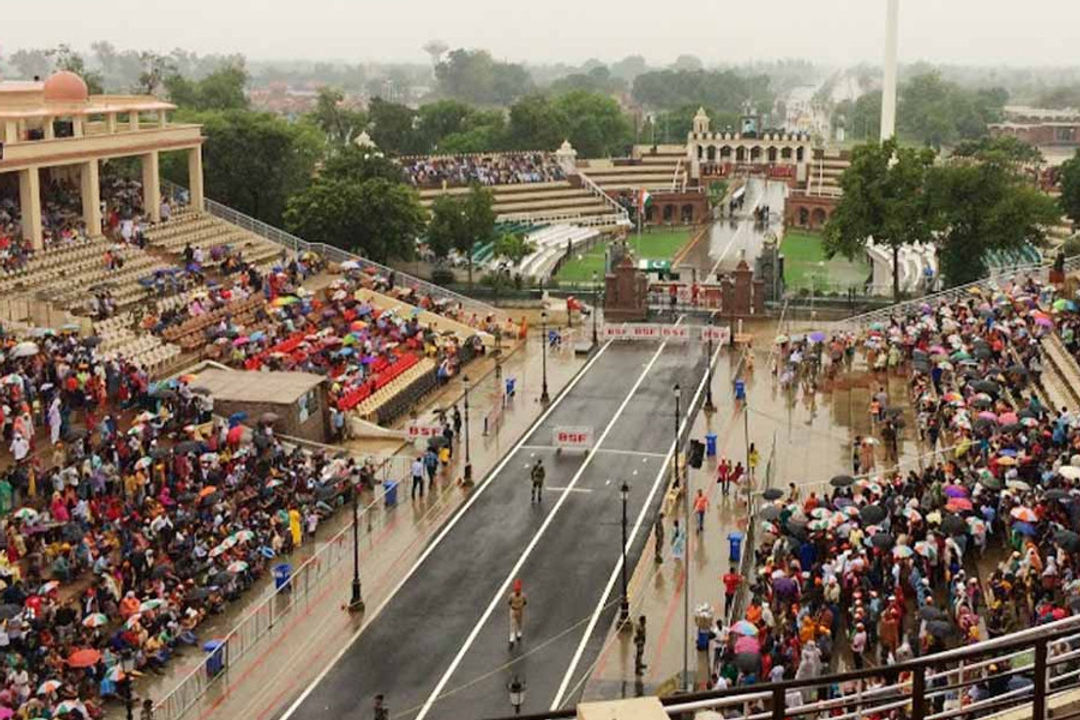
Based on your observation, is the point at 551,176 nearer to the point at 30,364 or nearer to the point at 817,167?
the point at 817,167

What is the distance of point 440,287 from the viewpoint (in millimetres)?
70438

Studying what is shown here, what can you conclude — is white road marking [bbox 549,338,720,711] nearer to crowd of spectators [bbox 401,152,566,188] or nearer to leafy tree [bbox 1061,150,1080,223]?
leafy tree [bbox 1061,150,1080,223]

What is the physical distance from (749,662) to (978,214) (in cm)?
4740

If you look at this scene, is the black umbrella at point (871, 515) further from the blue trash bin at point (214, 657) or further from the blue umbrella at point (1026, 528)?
the blue trash bin at point (214, 657)

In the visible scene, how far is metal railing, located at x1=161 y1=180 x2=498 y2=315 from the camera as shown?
66562 millimetres

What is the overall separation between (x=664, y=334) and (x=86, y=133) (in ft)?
85.5

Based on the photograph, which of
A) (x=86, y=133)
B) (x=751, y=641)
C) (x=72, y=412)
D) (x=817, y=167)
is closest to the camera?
(x=751, y=641)

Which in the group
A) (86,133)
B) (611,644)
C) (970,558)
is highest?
(86,133)

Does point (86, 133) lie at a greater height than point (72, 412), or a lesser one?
greater

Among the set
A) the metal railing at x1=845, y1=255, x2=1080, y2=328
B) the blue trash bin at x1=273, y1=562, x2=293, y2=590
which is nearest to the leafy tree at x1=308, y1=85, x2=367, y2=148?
the metal railing at x1=845, y1=255, x2=1080, y2=328

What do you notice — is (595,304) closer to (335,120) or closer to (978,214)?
(978,214)

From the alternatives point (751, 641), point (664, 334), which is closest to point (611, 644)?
point (751, 641)

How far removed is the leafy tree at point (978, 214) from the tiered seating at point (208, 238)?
1245 inches

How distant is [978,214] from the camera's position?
6856 cm
